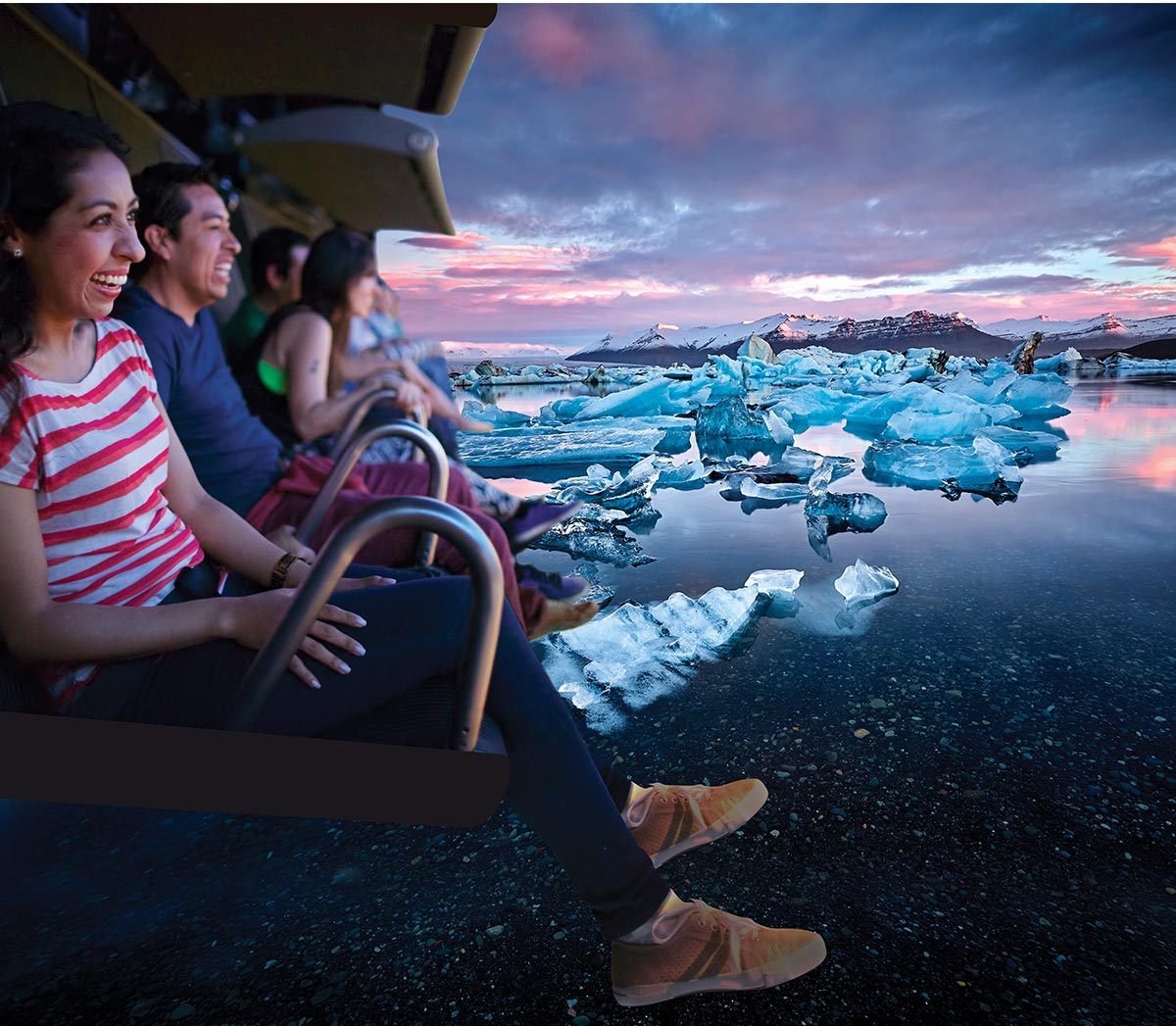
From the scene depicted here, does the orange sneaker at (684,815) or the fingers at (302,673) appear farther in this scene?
the orange sneaker at (684,815)

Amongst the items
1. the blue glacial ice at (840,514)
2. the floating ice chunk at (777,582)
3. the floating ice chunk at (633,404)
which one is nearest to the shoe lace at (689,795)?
the floating ice chunk at (777,582)

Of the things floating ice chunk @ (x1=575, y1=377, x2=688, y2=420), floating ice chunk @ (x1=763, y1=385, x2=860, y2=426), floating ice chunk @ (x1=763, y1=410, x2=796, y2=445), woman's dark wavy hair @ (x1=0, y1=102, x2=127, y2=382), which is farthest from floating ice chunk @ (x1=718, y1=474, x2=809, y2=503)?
floating ice chunk @ (x1=763, y1=385, x2=860, y2=426)

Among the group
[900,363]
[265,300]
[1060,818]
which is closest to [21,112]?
[265,300]

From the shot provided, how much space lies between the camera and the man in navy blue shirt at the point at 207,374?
119 cm

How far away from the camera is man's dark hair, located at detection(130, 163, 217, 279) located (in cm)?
117

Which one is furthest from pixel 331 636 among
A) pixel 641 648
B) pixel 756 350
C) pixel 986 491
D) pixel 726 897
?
pixel 756 350

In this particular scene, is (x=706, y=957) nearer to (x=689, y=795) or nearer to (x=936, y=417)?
(x=689, y=795)

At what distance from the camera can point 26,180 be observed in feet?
2.57

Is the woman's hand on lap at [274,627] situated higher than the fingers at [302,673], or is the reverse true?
the woman's hand on lap at [274,627]

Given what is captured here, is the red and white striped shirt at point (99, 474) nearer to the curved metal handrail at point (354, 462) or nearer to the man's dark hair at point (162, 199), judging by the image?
the man's dark hair at point (162, 199)

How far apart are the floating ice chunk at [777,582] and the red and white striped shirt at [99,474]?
5.88ft

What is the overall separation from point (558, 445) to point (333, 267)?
172 inches

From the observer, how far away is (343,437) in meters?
1.70

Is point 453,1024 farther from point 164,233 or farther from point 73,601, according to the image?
point 164,233
